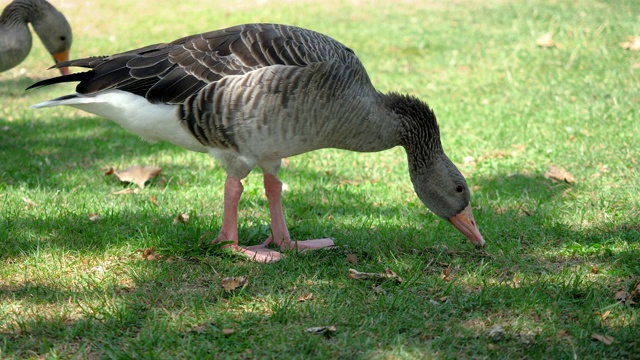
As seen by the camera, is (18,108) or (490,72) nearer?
(18,108)

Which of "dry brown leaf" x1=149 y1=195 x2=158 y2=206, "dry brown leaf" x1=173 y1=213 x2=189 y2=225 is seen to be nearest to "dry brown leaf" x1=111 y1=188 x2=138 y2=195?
"dry brown leaf" x1=149 y1=195 x2=158 y2=206

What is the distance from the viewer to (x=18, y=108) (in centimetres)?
971

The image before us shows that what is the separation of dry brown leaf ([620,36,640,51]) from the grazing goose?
7637mm

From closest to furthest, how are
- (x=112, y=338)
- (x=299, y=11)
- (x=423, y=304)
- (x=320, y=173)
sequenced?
(x=112, y=338) < (x=423, y=304) < (x=320, y=173) < (x=299, y=11)

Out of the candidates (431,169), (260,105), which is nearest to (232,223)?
(260,105)

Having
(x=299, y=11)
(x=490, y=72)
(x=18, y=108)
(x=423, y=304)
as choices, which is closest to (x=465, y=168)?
(x=423, y=304)

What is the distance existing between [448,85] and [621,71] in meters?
2.62

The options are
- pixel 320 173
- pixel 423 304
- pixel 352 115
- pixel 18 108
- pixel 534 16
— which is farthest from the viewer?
pixel 534 16

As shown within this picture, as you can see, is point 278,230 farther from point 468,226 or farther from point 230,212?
point 468,226

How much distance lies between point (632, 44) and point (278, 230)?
28.3ft

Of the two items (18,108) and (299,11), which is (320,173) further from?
(299,11)

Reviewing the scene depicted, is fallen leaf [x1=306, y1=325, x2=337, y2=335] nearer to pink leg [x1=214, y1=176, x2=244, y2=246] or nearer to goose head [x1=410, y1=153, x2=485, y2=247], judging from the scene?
pink leg [x1=214, y1=176, x2=244, y2=246]

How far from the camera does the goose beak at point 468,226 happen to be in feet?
16.5

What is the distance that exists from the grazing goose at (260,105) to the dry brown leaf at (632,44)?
25.1 feet
